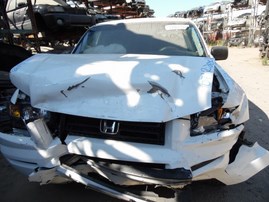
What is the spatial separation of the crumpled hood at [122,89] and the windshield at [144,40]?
3.48 feet

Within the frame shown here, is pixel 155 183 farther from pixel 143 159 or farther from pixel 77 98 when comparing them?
pixel 77 98

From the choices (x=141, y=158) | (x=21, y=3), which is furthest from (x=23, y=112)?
(x=21, y=3)

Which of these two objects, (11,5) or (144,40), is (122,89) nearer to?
(144,40)

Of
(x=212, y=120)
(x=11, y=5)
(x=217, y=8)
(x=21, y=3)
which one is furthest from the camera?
(x=217, y=8)

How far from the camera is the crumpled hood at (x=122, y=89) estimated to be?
7.48 ft

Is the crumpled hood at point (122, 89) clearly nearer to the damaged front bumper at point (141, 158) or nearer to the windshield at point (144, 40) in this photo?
the damaged front bumper at point (141, 158)

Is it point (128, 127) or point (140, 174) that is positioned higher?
point (128, 127)

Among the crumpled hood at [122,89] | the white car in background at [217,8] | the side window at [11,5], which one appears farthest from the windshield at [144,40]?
the white car in background at [217,8]

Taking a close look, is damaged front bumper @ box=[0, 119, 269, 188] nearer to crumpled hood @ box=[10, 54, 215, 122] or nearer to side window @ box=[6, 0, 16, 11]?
crumpled hood @ box=[10, 54, 215, 122]

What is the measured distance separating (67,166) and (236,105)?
54.9 inches

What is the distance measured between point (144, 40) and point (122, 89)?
1764 millimetres

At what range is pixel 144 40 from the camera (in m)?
4.01

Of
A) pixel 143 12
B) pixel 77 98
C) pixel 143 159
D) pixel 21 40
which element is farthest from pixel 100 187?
pixel 143 12

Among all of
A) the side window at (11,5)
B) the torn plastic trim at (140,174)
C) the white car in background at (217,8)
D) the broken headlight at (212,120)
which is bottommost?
the white car in background at (217,8)
